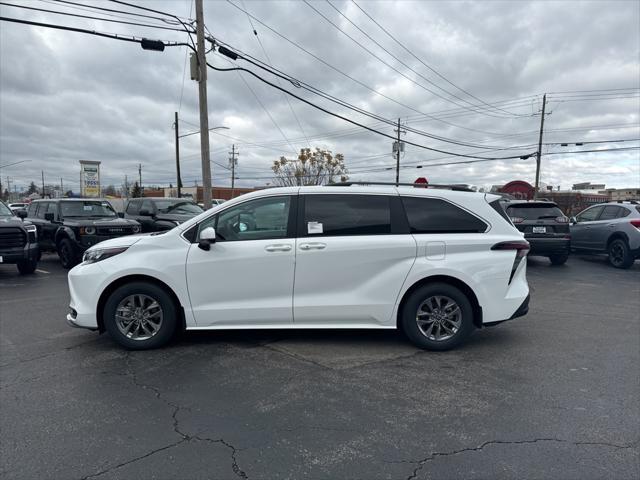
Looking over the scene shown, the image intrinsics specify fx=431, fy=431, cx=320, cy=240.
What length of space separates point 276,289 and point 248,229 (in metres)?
0.74

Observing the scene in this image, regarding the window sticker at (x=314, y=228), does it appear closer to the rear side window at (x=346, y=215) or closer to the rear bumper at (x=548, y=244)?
the rear side window at (x=346, y=215)

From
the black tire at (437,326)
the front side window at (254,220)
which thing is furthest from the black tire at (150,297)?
the black tire at (437,326)

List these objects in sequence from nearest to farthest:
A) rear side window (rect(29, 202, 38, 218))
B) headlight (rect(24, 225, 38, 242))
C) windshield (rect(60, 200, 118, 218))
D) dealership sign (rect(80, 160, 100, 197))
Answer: headlight (rect(24, 225, 38, 242)), windshield (rect(60, 200, 118, 218)), rear side window (rect(29, 202, 38, 218)), dealership sign (rect(80, 160, 100, 197))

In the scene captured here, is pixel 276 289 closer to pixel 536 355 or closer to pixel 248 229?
pixel 248 229

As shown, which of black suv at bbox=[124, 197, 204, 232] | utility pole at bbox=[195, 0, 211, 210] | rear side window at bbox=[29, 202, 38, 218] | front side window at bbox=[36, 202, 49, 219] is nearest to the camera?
front side window at bbox=[36, 202, 49, 219]

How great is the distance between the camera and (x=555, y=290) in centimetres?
848

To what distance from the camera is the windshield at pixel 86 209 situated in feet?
37.7

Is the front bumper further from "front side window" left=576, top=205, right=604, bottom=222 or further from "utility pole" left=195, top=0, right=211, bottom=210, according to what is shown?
"front side window" left=576, top=205, right=604, bottom=222

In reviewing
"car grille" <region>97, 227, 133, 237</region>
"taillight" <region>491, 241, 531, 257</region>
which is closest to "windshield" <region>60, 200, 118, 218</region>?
Result: "car grille" <region>97, 227, 133, 237</region>

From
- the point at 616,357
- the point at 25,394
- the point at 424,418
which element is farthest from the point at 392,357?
the point at 25,394

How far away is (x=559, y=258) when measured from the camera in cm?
1174

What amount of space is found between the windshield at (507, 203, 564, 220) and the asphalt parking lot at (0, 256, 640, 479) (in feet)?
19.0

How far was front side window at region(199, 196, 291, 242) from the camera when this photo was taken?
15.6 feet

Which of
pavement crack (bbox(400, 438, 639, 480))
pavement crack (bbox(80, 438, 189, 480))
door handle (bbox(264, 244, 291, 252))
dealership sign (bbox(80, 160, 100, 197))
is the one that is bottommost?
pavement crack (bbox(80, 438, 189, 480))
